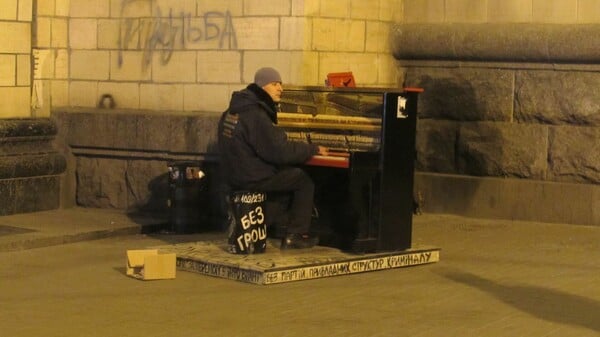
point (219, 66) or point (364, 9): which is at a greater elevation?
point (364, 9)

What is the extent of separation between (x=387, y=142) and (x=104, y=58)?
471cm

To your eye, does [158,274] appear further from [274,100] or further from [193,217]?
[193,217]

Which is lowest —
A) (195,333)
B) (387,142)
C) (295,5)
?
(195,333)

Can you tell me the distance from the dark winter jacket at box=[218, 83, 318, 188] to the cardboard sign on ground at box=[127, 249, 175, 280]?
2.96 feet

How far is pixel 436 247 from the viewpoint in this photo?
1044cm

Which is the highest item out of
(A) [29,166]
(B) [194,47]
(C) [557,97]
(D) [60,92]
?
(B) [194,47]

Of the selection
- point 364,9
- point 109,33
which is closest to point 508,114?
point 364,9

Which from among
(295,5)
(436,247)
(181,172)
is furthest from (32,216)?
(436,247)

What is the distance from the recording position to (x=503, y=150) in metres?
12.8

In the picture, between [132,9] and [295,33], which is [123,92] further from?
[295,33]

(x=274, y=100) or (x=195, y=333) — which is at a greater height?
(x=274, y=100)

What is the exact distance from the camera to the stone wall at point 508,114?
12375 millimetres

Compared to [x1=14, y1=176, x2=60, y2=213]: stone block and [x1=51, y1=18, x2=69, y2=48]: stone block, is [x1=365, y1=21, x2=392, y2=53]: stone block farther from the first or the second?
[x1=14, y1=176, x2=60, y2=213]: stone block

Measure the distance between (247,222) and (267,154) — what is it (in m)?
0.57
